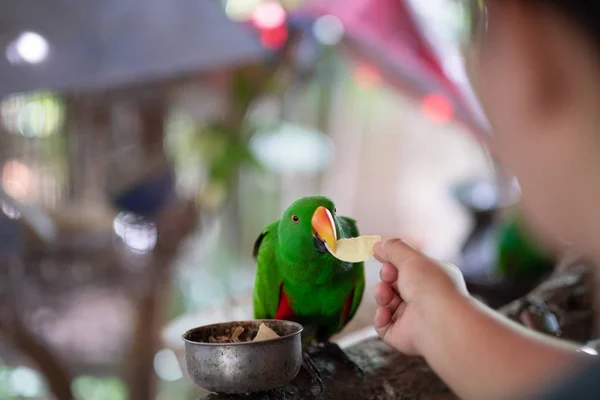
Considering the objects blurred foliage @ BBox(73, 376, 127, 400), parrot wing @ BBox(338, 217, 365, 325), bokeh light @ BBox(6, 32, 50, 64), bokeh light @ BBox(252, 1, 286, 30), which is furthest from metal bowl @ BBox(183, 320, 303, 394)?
blurred foliage @ BBox(73, 376, 127, 400)

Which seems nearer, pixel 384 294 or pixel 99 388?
pixel 384 294

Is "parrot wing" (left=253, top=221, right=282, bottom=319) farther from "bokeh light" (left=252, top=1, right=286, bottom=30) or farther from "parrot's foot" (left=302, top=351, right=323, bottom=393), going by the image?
"bokeh light" (left=252, top=1, right=286, bottom=30)

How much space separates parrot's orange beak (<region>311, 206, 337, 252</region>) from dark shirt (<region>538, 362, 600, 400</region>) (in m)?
0.51

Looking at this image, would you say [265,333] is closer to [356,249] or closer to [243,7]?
[356,249]

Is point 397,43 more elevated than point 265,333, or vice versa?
point 397,43

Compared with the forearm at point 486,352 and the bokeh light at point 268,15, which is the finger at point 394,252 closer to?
the forearm at point 486,352

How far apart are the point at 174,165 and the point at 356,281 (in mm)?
1948

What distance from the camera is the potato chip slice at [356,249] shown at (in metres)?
0.93

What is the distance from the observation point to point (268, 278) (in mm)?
1162

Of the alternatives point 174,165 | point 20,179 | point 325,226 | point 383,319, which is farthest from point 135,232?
point 383,319

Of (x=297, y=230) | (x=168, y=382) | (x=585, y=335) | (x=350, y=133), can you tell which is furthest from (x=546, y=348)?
(x=350, y=133)

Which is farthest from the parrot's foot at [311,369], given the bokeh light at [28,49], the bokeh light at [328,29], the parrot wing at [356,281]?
the bokeh light at [328,29]

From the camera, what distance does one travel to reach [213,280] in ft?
12.5

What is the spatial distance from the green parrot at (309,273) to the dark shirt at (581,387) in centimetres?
51
